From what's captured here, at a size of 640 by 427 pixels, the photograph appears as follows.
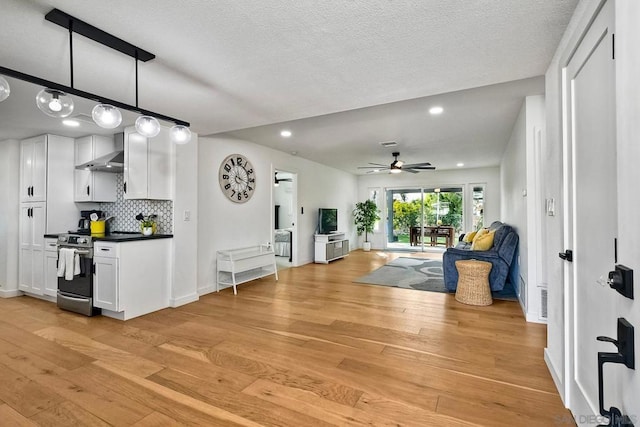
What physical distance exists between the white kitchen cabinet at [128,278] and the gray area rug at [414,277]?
118 inches

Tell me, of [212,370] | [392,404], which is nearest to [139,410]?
[212,370]

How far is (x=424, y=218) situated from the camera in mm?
8914

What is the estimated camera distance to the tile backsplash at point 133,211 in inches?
156

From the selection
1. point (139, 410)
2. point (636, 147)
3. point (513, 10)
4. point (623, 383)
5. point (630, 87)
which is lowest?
point (139, 410)

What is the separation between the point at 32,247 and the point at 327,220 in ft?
17.3

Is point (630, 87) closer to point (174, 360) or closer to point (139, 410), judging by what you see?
point (139, 410)

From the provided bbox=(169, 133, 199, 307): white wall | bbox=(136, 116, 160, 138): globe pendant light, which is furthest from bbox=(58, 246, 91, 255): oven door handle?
bbox=(136, 116, 160, 138): globe pendant light

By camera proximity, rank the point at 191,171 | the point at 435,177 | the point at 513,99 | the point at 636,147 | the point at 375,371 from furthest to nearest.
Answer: the point at 435,177
the point at 191,171
the point at 513,99
the point at 375,371
the point at 636,147

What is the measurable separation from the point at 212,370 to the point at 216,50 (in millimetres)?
2238

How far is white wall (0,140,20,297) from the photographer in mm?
4414

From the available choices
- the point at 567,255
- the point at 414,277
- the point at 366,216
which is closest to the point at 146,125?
the point at 567,255

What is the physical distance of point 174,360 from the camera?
94.1 inches

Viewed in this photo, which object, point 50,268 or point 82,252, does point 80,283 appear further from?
point 50,268

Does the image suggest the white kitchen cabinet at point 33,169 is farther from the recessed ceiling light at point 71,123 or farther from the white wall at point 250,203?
the white wall at point 250,203
